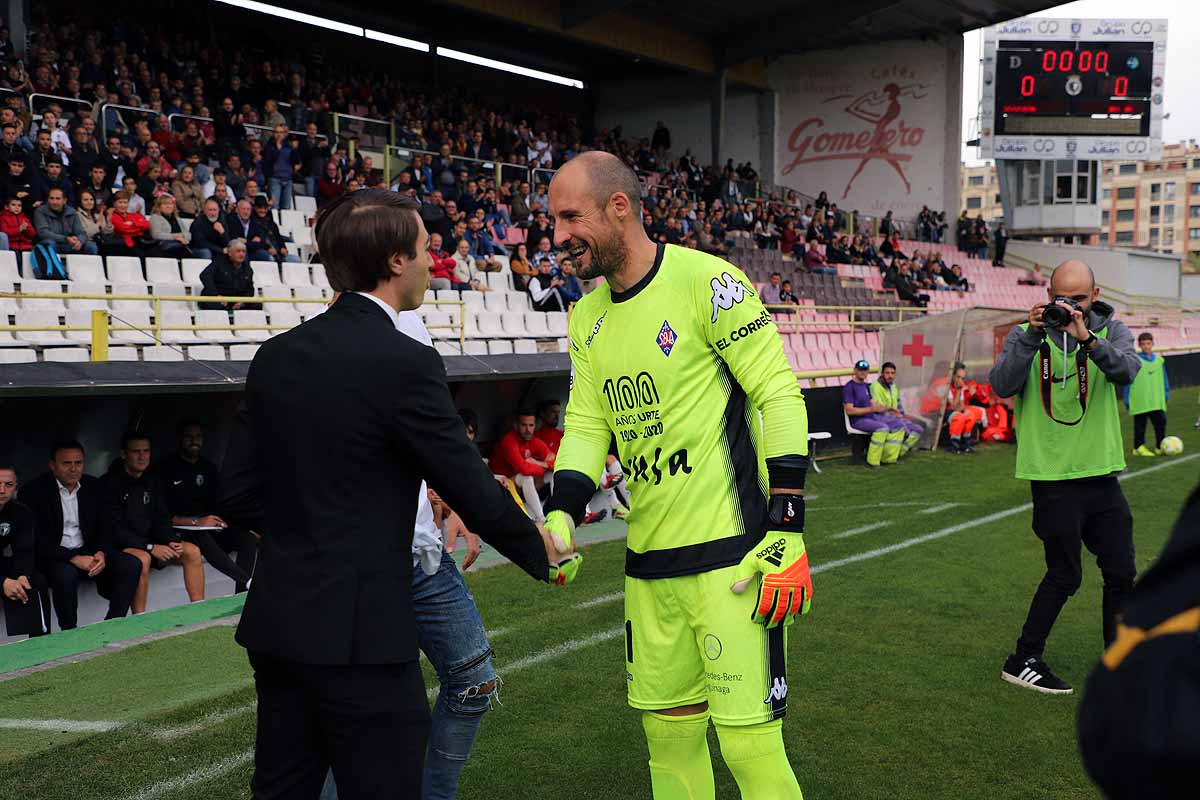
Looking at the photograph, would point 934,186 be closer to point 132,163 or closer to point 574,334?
point 132,163

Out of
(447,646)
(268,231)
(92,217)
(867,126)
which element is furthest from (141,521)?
(867,126)

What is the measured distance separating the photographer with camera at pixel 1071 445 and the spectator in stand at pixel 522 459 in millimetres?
6470

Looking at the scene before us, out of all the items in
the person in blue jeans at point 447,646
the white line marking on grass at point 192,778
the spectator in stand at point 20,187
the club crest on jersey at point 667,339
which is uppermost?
the spectator in stand at point 20,187

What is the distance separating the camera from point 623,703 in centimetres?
527

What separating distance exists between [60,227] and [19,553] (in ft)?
16.2

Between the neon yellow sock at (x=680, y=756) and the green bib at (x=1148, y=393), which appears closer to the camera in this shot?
the neon yellow sock at (x=680, y=756)

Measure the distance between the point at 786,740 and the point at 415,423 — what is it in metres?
3.04

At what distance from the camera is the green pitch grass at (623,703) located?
4.31 m

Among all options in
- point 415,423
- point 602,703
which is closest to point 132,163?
point 602,703

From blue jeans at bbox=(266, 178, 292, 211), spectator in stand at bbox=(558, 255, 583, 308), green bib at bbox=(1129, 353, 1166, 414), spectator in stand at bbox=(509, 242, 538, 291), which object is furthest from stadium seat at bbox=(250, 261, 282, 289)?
green bib at bbox=(1129, 353, 1166, 414)

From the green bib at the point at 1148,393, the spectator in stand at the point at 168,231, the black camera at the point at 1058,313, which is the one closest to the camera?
the black camera at the point at 1058,313

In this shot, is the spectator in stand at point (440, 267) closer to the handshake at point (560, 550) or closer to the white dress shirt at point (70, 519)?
the white dress shirt at point (70, 519)

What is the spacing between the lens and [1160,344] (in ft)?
100

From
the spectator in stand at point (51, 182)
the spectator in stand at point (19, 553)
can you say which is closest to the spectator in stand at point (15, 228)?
the spectator in stand at point (51, 182)
